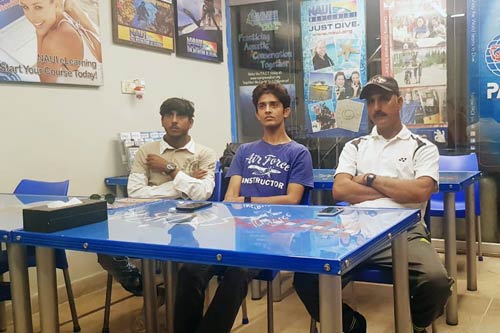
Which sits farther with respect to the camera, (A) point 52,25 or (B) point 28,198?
(A) point 52,25

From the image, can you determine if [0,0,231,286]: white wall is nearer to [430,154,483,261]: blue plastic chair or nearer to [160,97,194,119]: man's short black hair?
[160,97,194,119]: man's short black hair

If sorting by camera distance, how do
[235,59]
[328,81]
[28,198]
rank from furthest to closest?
[235,59], [328,81], [28,198]

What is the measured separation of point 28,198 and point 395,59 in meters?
2.92

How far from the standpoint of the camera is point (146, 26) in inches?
150

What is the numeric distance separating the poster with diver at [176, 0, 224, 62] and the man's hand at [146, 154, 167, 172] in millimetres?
1516

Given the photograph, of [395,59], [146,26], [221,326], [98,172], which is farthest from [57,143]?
[395,59]

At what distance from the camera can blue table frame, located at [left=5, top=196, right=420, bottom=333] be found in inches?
49.3

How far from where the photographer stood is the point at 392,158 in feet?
7.88

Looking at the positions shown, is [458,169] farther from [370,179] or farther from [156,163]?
[156,163]

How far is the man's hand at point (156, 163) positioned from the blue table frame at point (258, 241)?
0.87 metres

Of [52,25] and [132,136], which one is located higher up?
[52,25]

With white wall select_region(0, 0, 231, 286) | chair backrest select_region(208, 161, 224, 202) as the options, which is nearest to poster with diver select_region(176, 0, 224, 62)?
white wall select_region(0, 0, 231, 286)

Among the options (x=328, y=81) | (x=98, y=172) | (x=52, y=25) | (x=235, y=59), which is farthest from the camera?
(x=235, y=59)

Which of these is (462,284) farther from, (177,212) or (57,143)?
(57,143)
